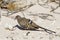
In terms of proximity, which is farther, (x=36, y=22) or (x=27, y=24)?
(x=36, y=22)

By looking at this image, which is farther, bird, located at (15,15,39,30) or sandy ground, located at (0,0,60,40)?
bird, located at (15,15,39,30)

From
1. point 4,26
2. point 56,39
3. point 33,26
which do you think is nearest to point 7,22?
point 4,26

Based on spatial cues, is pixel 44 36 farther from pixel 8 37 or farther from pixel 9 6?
pixel 9 6

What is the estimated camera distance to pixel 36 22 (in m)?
5.86

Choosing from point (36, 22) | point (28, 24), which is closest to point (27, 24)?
point (28, 24)

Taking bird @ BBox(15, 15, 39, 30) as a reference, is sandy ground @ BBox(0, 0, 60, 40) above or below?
below

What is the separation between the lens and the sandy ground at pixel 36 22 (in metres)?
5.29

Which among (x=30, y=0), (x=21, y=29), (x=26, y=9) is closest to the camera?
(x=21, y=29)

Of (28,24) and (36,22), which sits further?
(36,22)

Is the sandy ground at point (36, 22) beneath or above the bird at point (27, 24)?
beneath

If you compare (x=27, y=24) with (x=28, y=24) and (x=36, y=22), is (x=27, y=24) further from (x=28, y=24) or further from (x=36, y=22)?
(x=36, y=22)

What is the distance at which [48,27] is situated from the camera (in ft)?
18.5

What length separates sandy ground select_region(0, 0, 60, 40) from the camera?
5293 mm

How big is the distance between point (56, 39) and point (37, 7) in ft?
5.09
